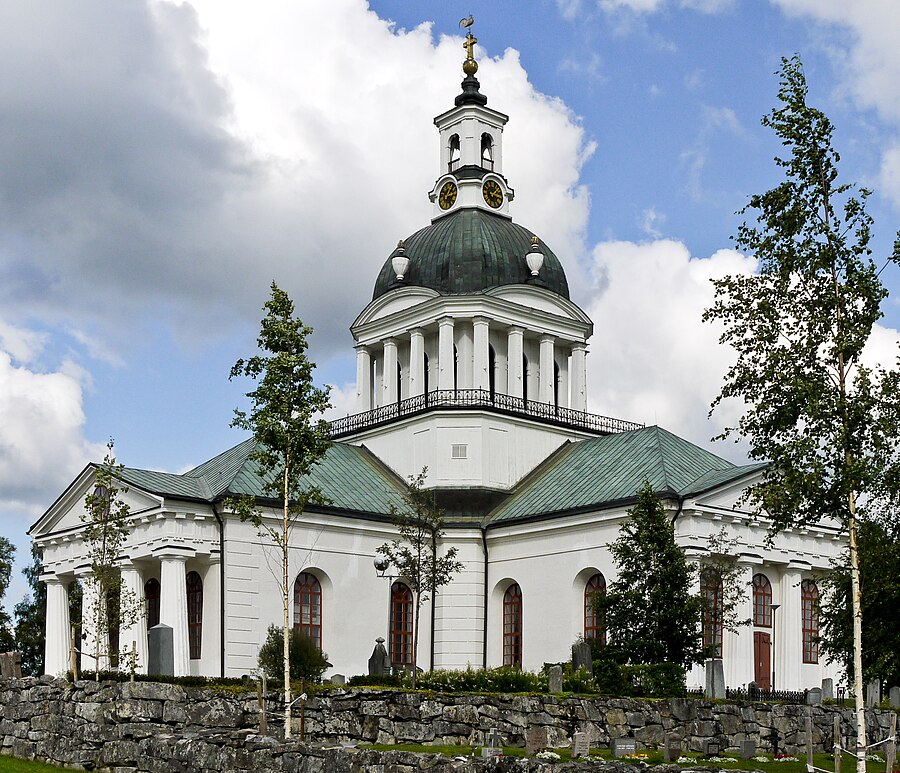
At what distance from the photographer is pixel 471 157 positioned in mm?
56938

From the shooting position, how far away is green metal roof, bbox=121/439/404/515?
42281mm

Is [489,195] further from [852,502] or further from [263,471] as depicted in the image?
[852,502]

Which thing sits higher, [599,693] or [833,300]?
[833,300]

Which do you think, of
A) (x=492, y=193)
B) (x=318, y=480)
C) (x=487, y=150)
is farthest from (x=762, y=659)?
(x=487, y=150)

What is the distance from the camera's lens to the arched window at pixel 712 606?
37438 millimetres

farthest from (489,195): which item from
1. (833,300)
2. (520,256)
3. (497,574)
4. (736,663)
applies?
(833,300)

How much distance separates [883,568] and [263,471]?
1314 centimetres

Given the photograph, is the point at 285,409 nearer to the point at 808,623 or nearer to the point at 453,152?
the point at 808,623

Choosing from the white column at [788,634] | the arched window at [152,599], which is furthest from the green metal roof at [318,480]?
the white column at [788,634]

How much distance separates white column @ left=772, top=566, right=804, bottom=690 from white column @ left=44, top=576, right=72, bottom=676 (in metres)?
24.8

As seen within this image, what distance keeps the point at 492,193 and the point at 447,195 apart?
2010 mm

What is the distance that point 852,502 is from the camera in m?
20.7

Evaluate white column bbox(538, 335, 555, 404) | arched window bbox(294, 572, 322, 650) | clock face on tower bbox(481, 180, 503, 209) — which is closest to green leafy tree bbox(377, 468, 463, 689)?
arched window bbox(294, 572, 322, 650)

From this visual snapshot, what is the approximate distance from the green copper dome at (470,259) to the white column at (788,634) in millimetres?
16304
